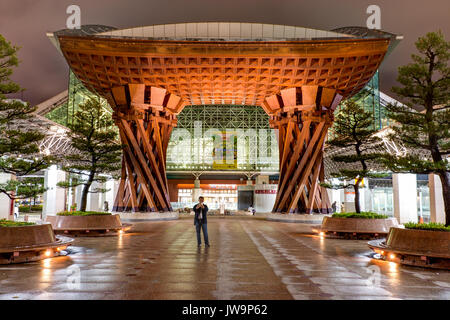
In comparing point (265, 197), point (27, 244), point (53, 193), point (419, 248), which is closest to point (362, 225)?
point (419, 248)

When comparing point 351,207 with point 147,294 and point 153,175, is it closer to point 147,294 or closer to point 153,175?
point 153,175

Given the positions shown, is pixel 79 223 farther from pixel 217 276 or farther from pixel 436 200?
pixel 436 200

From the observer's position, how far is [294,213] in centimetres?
2181

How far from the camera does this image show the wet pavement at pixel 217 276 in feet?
15.7

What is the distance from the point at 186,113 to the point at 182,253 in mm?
41348

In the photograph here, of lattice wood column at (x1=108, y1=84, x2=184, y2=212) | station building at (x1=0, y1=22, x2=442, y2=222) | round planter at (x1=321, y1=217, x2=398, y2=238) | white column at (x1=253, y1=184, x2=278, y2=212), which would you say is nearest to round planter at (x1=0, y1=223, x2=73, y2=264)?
round planter at (x1=321, y1=217, x2=398, y2=238)

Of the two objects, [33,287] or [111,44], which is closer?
[33,287]

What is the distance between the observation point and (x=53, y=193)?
23203 millimetres

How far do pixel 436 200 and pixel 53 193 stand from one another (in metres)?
22.9

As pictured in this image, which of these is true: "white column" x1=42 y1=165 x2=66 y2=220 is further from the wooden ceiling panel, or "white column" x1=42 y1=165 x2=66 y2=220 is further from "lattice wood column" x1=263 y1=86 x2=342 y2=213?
"lattice wood column" x1=263 y1=86 x2=342 y2=213

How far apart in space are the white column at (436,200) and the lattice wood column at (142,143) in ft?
51.7

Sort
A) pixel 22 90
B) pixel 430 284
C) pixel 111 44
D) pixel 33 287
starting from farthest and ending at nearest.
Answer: pixel 111 44
pixel 22 90
pixel 430 284
pixel 33 287
